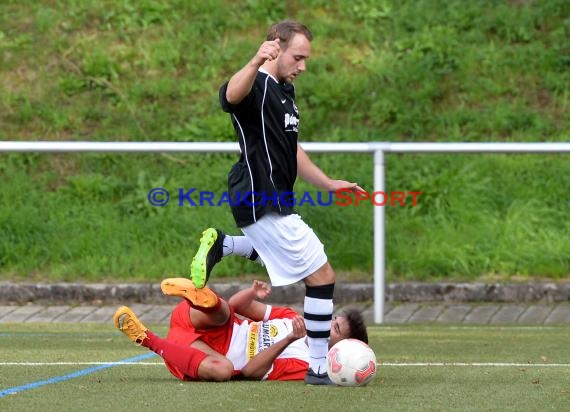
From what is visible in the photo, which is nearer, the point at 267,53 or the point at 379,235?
the point at 267,53

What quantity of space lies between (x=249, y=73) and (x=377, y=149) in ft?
17.7

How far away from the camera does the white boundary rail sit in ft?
38.5

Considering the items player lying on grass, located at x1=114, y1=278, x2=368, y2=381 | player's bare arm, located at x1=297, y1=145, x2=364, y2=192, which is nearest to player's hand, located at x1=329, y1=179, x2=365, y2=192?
player's bare arm, located at x1=297, y1=145, x2=364, y2=192

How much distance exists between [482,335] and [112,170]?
5598mm

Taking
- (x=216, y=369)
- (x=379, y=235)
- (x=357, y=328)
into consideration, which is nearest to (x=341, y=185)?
→ (x=357, y=328)

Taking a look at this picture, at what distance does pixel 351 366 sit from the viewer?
276 inches

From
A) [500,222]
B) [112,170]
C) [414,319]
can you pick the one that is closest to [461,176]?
[500,222]

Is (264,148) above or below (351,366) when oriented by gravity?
above

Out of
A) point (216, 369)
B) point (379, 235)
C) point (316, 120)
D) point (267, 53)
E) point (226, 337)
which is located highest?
point (267, 53)

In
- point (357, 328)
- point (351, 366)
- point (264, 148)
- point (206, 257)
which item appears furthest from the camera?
point (357, 328)

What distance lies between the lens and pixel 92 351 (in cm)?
927

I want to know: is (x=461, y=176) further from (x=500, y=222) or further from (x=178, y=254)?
(x=178, y=254)

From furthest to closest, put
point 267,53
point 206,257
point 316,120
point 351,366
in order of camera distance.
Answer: point 316,120
point 206,257
point 351,366
point 267,53

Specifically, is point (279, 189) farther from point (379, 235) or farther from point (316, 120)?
point (316, 120)
